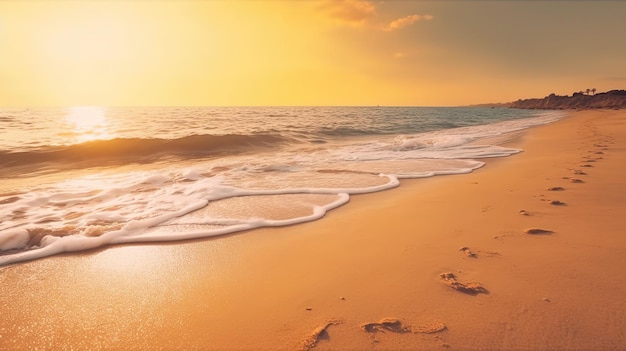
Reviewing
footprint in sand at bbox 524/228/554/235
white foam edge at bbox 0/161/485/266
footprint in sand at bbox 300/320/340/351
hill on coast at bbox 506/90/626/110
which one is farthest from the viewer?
hill on coast at bbox 506/90/626/110

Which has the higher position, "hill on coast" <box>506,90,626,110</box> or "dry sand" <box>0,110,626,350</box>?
"hill on coast" <box>506,90,626,110</box>

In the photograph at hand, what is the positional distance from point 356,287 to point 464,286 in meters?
0.72

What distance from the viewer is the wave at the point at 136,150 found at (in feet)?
34.1

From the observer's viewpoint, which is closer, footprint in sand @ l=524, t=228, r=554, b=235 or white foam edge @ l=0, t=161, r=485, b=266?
footprint in sand @ l=524, t=228, r=554, b=235

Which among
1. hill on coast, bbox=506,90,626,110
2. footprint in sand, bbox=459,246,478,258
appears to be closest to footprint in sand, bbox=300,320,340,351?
footprint in sand, bbox=459,246,478,258

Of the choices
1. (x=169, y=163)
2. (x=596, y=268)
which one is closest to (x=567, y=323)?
(x=596, y=268)

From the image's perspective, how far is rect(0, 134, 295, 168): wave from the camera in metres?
10.4

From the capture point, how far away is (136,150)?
39.2 feet

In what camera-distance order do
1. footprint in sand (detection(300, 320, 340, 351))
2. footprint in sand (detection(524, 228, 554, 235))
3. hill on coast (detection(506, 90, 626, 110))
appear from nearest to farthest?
footprint in sand (detection(300, 320, 340, 351)), footprint in sand (detection(524, 228, 554, 235)), hill on coast (detection(506, 90, 626, 110))

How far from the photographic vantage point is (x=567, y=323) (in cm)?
169

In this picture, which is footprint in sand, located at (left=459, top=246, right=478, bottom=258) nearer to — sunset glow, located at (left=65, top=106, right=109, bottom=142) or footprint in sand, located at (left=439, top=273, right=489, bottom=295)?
footprint in sand, located at (left=439, top=273, right=489, bottom=295)

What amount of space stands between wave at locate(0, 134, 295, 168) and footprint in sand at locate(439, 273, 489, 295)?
34.1ft

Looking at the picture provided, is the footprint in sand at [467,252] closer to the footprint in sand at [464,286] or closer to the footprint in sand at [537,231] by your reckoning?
the footprint in sand at [464,286]

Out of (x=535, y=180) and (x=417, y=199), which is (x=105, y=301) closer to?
(x=417, y=199)
